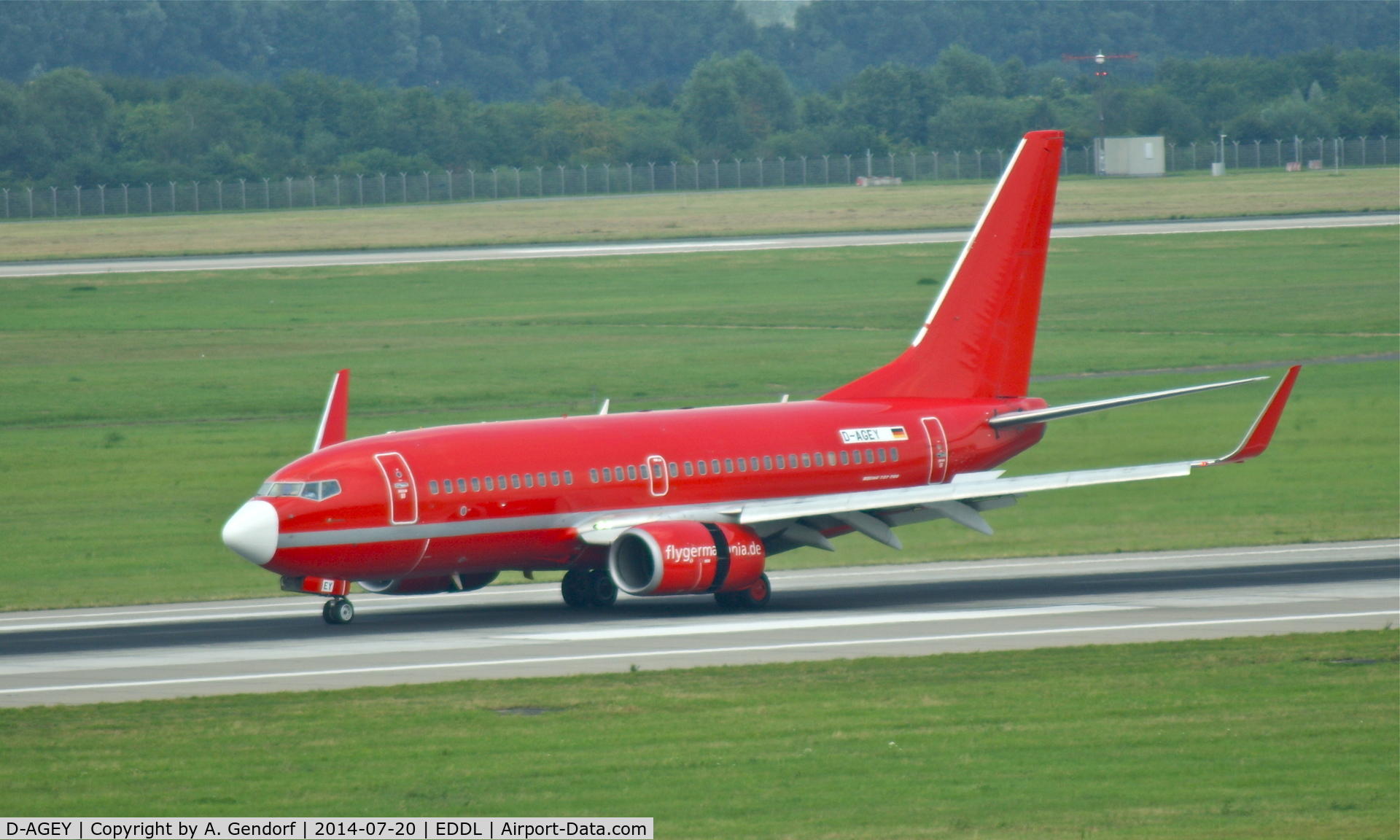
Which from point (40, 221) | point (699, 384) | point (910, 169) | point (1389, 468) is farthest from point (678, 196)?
point (1389, 468)

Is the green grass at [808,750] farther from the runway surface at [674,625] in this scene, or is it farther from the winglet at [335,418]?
the winglet at [335,418]

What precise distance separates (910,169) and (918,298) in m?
64.6

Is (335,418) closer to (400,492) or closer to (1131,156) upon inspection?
(400,492)

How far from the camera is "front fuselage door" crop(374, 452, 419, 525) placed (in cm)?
3794

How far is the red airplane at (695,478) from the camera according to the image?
38.0 m

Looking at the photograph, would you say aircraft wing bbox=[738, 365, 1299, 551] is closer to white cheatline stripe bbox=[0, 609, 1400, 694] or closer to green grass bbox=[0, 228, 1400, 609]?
white cheatline stripe bbox=[0, 609, 1400, 694]

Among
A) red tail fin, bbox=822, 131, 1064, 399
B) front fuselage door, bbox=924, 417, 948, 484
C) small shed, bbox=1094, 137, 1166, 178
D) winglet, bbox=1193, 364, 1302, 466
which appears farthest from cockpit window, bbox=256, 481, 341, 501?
small shed, bbox=1094, 137, 1166, 178

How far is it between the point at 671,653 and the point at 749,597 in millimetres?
7535

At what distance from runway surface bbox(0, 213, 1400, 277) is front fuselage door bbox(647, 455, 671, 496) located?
70171 millimetres

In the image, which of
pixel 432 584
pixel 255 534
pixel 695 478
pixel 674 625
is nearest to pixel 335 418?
pixel 432 584

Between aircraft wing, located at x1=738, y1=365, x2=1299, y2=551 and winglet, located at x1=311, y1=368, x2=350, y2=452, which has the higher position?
winglet, located at x1=311, y1=368, x2=350, y2=452

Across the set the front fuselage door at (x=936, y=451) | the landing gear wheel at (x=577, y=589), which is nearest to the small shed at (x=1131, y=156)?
the front fuselage door at (x=936, y=451)

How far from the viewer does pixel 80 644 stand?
36.7 metres

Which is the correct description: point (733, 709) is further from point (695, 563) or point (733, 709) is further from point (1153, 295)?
point (1153, 295)
